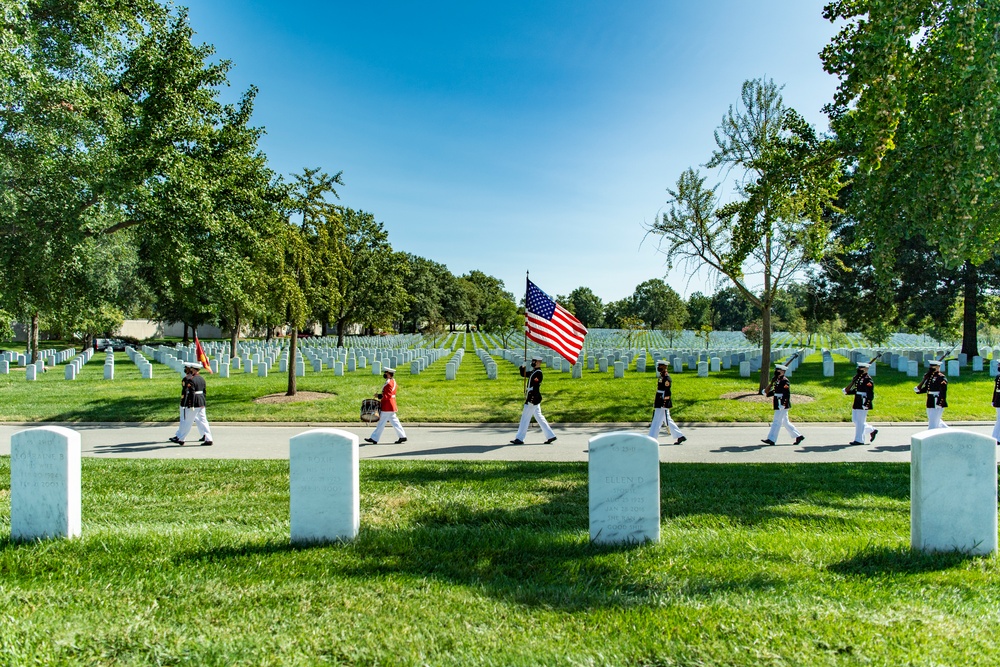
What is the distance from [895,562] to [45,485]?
7.19 m

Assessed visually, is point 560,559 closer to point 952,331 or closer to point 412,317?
point 952,331

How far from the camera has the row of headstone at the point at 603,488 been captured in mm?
4676

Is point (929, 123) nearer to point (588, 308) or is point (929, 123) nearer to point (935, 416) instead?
point (935, 416)

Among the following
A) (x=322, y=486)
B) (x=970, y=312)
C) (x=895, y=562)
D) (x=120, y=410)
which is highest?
(x=970, y=312)

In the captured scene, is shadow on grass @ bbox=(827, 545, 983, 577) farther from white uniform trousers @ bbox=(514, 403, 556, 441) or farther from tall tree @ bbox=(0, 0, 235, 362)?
tall tree @ bbox=(0, 0, 235, 362)

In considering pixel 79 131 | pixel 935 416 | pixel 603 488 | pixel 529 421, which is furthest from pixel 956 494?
pixel 79 131

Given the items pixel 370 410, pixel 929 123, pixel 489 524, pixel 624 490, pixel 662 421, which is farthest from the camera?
pixel 370 410

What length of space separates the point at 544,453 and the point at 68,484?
687 cm

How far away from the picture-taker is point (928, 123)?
782 cm

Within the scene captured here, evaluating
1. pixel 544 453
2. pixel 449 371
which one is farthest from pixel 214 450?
pixel 449 371

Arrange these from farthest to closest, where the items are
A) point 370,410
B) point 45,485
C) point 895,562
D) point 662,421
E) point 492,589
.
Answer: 1. point 370,410
2. point 662,421
3. point 45,485
4. point 895,562
5. point 492,589

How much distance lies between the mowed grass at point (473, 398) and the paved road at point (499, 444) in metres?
0.79

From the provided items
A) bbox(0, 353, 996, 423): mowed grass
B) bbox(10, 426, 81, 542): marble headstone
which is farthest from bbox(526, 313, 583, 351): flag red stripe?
bbox(10, 426, 81, 542): marble headstone

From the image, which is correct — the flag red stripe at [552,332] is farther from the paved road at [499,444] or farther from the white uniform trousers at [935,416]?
the white uniform trousers at [935,416]
